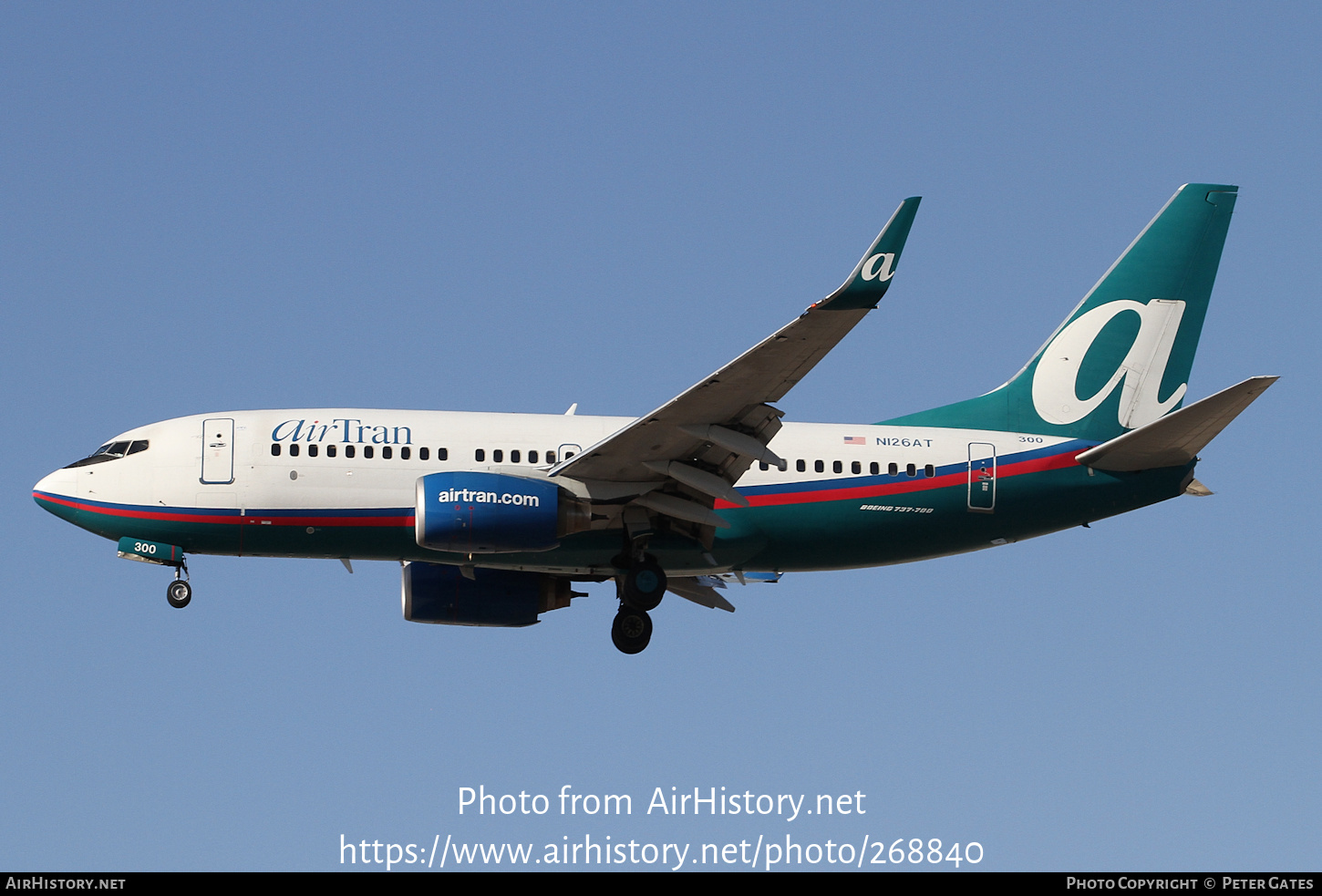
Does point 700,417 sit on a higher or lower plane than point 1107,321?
lower

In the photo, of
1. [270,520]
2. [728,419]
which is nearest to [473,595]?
[270,520]

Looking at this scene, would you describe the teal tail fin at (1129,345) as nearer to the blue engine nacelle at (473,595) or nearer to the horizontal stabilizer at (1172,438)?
the horizontal stabilizer at (1172,438)

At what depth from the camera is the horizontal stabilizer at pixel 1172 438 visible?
30219mm

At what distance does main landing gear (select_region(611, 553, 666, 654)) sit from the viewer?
31969mm

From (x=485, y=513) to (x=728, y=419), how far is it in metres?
4.64

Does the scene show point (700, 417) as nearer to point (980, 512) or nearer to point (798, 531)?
point (798, 531)

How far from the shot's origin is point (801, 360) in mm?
27578

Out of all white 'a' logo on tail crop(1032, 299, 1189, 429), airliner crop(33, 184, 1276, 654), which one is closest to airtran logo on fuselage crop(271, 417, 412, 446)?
airliner crop(33, 184, 1276, 654)

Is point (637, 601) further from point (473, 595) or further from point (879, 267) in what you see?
point (879, 267)

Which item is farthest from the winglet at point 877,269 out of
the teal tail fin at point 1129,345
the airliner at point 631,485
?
the teal tail fin at point 1129,345

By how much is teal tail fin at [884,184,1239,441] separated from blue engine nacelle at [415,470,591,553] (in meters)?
8.15

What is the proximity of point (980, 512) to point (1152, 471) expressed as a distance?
137 inches

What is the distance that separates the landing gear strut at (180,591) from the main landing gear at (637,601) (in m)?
8.14
